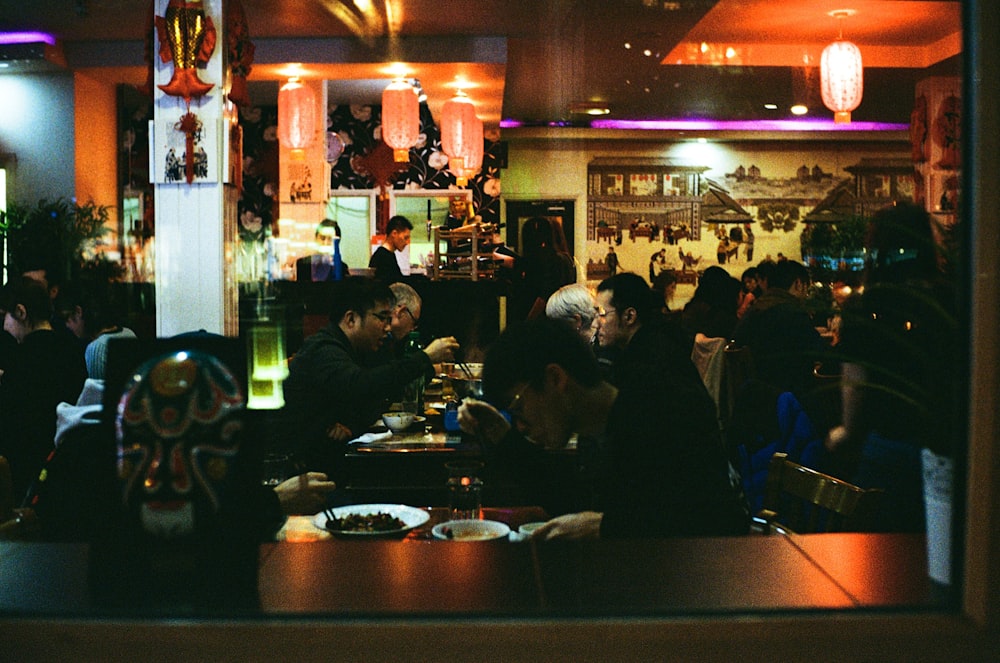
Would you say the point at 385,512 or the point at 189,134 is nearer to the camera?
the point at 385,512

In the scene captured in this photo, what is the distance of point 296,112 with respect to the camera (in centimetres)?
651

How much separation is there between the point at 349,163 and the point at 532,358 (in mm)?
7808

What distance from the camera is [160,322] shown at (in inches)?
165

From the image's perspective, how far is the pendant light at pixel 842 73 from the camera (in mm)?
6133

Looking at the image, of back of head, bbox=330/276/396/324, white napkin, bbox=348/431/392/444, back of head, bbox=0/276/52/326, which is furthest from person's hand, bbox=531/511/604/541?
back of head, bbox=0/276/52/326

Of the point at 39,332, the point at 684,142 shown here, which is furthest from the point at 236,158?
the point at 684,142

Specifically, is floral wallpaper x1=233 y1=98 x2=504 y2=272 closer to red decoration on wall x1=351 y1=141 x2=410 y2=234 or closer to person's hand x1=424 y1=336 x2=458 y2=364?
red decoration on wall x1=351 y1=141 x2=410 y2=234

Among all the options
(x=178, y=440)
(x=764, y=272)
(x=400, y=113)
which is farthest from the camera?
(x=400, y=113)

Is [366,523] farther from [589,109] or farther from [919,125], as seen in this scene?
[589,109]

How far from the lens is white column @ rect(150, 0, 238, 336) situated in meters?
3.98

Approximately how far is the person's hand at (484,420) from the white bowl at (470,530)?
0.25m

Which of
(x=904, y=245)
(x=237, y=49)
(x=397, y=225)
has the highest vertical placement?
(x=237, y=49)

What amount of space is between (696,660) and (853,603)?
19 cm

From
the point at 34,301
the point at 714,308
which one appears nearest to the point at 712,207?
the point at 714,308
